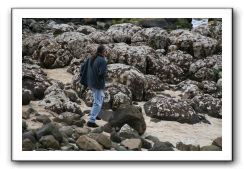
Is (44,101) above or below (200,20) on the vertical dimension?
below

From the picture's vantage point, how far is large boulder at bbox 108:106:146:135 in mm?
6332

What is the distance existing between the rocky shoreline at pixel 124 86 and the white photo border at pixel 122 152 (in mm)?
55

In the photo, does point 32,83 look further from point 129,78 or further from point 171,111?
point 171,111

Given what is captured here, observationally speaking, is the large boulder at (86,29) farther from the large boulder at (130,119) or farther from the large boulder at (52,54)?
the large boulder at (130,119)

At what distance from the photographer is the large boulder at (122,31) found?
6.59 metres

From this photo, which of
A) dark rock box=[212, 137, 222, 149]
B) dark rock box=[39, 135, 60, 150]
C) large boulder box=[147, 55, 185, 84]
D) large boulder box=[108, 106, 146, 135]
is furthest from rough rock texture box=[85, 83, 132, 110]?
dark rock box=[212, 137, 222, 149]

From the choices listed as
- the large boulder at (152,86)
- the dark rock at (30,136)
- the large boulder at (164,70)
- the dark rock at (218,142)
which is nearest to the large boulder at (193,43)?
the large boulder at (164,70)

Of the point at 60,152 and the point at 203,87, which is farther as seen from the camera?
the point at 203,87

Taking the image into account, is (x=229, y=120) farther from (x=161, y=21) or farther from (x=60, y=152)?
(x=60, y=152)

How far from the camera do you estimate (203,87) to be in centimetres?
668

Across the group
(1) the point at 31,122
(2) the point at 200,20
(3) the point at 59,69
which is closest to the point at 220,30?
(2) the point at 200,20

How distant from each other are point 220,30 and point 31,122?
7.40ft

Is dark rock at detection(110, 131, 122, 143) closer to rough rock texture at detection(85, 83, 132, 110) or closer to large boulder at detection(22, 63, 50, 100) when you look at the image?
rough rock texture at detection(85, 83, 132, 110)

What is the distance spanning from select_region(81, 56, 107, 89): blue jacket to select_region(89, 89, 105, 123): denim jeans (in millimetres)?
54
